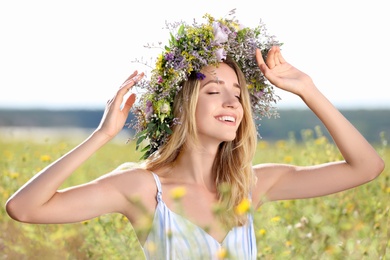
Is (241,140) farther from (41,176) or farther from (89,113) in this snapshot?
(89,113)

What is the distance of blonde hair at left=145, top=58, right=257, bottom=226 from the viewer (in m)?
2.98

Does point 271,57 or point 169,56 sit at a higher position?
point 271,57

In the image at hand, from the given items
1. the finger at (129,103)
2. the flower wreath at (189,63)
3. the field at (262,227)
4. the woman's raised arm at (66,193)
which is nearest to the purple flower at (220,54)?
the flower wreath at (189,63)

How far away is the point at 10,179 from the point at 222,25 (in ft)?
7.19

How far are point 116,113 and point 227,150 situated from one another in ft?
1.75

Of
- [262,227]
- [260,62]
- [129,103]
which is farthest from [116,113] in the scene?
[262,227]

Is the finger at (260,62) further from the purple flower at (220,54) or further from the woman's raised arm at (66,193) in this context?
the woman's raised arm at (66,193)

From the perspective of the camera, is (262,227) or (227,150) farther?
(262,227)

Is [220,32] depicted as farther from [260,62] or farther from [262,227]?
[262,227]

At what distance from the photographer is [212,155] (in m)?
3.03

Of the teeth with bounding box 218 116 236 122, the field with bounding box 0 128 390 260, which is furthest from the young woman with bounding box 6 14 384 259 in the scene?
the field with bounding box 0 128 390 260

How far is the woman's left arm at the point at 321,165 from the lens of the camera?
296 cm

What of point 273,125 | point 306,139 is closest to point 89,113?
point 273,125

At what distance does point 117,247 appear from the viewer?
3.55 m
